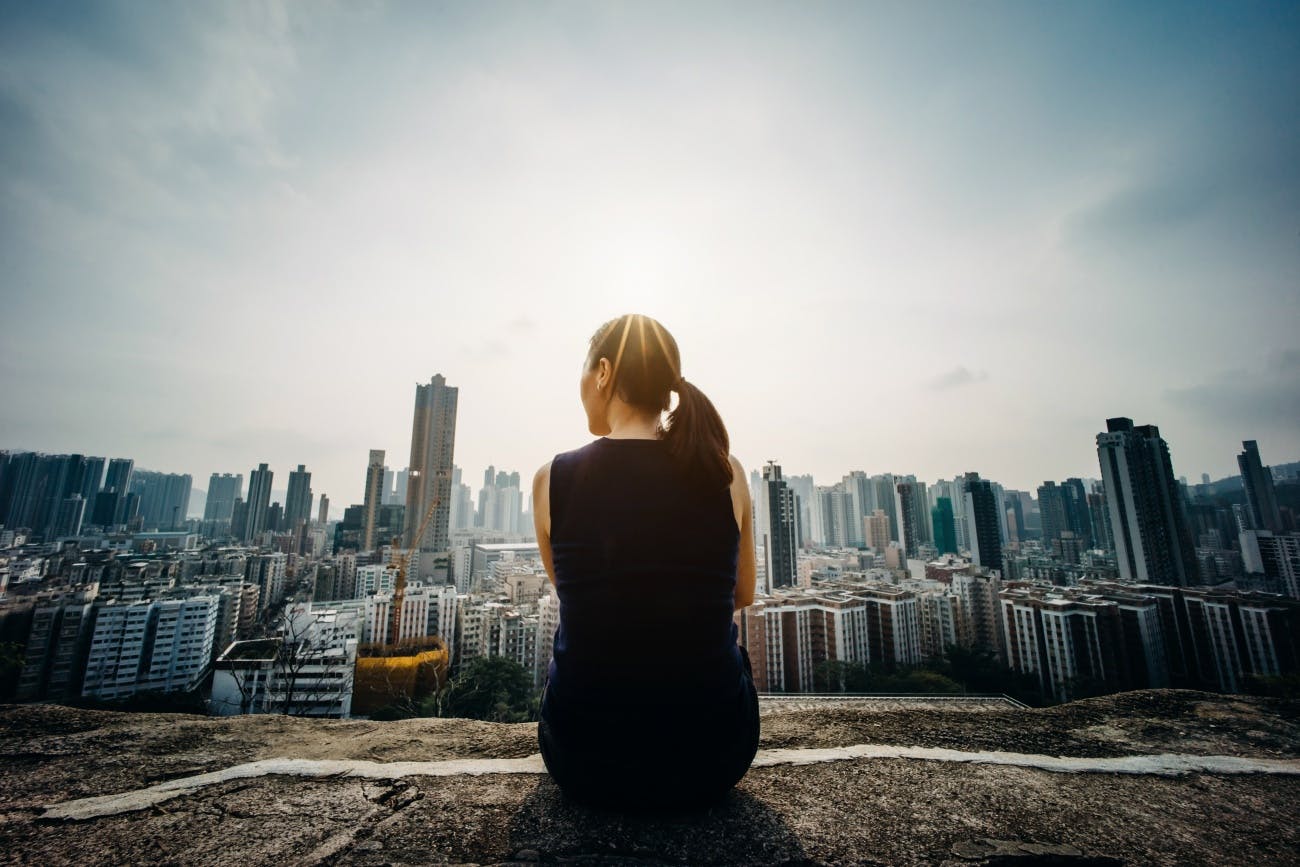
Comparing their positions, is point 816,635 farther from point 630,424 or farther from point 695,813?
point 630,424

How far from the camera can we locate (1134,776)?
3.90ft

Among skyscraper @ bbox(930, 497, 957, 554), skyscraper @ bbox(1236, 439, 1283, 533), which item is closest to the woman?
skyscraper @ bbox(1236, 439, 1283, 533)

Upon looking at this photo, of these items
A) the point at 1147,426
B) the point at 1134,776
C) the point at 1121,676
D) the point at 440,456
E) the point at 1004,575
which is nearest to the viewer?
the point at 1134,776

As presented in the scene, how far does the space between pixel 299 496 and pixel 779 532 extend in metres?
76.8

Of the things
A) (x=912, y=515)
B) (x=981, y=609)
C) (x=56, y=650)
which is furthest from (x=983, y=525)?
(x=56, y=650)

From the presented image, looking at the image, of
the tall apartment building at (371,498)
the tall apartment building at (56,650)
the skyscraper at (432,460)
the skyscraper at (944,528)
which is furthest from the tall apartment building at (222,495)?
the skyscraper at (944,528)

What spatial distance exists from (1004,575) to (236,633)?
5984 centimetres

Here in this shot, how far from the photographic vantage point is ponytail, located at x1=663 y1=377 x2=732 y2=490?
1000 millimetres

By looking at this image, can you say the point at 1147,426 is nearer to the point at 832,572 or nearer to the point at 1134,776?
the point at 832,572

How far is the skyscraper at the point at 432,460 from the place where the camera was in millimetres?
53688

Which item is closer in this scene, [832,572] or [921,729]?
[921,729]

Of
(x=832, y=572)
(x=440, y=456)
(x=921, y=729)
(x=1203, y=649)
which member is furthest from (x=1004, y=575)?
(x=440, y=456)

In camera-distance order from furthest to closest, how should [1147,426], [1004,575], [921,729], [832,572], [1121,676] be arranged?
[832,572]
[1004,575]
[1147,426]
[1121,676]
[921,729]

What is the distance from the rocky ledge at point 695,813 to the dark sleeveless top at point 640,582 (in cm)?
25
